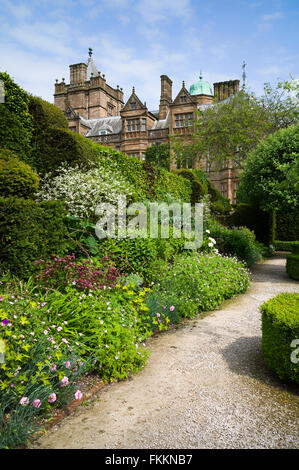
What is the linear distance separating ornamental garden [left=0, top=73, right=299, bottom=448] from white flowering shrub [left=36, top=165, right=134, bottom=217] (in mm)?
36

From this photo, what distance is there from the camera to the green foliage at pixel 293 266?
28.6 feet

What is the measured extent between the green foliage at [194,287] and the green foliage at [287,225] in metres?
10.00

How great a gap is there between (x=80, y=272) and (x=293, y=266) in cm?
671

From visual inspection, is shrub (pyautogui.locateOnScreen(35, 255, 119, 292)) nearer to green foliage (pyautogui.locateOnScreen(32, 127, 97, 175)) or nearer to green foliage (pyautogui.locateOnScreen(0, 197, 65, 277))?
green foliage (pyautogui.locateOnScreen(0, 197, 65, 277))

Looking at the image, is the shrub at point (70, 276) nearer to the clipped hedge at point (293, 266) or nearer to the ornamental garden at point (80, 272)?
the ornamental garden at point (80, 272)

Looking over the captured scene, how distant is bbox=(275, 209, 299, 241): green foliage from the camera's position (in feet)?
52.5

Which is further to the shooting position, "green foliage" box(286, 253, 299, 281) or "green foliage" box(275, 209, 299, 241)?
"green foliage" box(275, 209, 299, 241)

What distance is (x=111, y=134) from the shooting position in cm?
3434

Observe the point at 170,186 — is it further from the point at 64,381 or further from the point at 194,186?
the point at 64,381

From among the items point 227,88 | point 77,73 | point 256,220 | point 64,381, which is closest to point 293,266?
point 256,220

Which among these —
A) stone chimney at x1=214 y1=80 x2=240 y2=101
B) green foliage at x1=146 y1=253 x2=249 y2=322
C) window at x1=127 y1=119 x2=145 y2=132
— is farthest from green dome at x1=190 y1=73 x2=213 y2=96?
green foliage at x1=146 y1=253 x2=249 y2=322

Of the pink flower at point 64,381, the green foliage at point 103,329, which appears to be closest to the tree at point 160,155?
the green foliage at point 103,329

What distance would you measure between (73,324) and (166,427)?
1553mm

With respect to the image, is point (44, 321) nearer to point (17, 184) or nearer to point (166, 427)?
point (166, 427)
